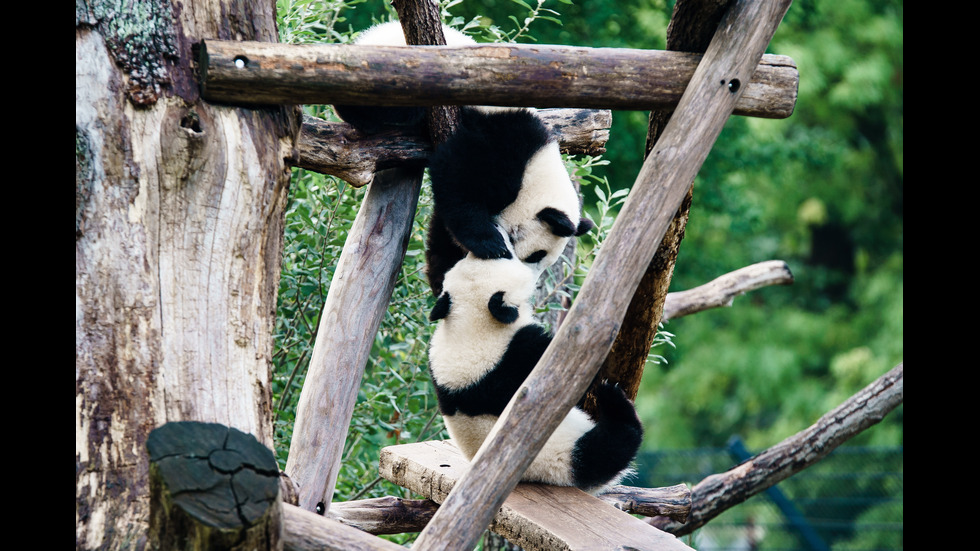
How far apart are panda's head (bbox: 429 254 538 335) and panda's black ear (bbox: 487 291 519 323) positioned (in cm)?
1

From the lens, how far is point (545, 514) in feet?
7.69

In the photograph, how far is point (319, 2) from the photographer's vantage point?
3.59m

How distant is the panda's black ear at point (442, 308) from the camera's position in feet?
8.17

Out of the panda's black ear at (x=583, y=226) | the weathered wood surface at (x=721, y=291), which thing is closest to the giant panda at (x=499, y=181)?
the panda's black ear at (x=583, y=226)

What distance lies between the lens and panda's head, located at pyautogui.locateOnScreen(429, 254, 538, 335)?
2475 mm

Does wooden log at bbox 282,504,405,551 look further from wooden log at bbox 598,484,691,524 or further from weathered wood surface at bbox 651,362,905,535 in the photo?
weathered wood surface at bbox 651,362,905,535

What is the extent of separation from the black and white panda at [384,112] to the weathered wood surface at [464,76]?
47 centimetres

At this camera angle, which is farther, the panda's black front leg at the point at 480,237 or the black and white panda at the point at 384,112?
the black and white panda at the point at 384,112

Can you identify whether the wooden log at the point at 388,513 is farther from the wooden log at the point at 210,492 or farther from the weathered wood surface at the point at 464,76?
the weathered wood surface at the point at 464,76

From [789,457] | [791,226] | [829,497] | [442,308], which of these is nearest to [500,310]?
[442,308]

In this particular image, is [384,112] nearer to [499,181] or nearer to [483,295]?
[499,181]

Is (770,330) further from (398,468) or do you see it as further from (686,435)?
(398,468)
